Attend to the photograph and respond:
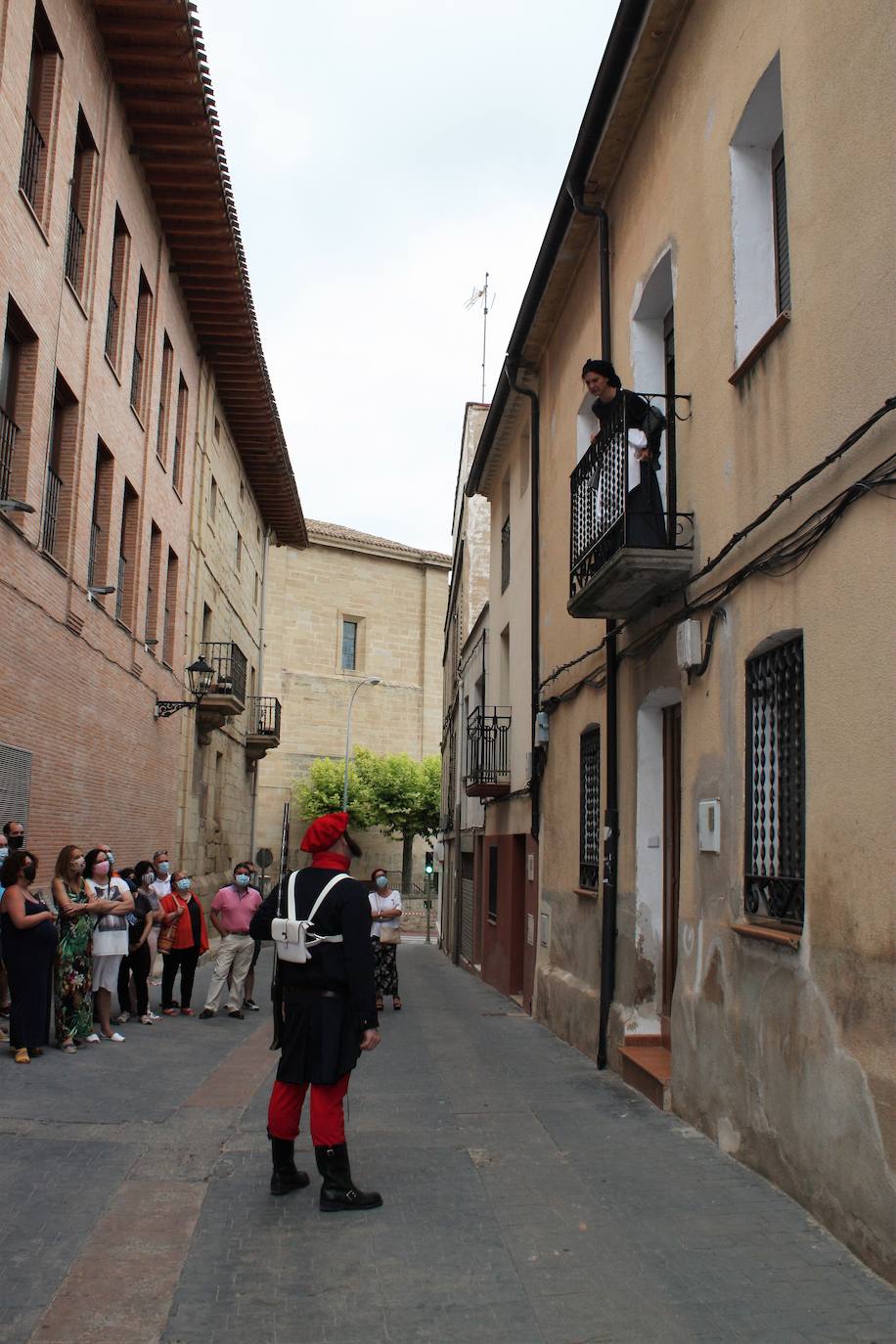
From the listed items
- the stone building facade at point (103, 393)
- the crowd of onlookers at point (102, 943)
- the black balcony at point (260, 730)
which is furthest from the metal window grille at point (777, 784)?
the black balcony at point (260, 730)

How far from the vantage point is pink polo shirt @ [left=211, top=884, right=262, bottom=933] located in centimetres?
1217

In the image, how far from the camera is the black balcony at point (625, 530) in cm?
780

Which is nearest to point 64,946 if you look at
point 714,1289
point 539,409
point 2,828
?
point 2,828

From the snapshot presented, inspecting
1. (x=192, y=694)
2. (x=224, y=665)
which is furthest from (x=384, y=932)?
(x=224, y=665)

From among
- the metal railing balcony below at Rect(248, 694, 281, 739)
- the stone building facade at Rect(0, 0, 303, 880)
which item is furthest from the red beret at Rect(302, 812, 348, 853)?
the metal railing balcony below at Rect(248, 694, 281, 739)

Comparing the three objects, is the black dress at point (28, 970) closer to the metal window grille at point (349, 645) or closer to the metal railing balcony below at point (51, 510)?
the metal railing balcony below at point (51, 510)

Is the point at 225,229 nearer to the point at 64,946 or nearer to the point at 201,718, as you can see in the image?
the point at 201,718

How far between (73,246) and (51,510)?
318 cm

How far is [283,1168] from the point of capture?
556 cm

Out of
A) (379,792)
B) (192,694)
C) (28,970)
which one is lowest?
→ (28,970)

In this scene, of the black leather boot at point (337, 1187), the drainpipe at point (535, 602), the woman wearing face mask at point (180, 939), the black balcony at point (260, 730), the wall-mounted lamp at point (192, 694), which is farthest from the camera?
the black balcony at point (260, 730)

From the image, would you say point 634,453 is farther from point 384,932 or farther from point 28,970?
point 384,932

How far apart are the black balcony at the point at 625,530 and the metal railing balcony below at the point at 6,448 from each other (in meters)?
6.08

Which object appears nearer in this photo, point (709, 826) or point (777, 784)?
point (777, 784)
